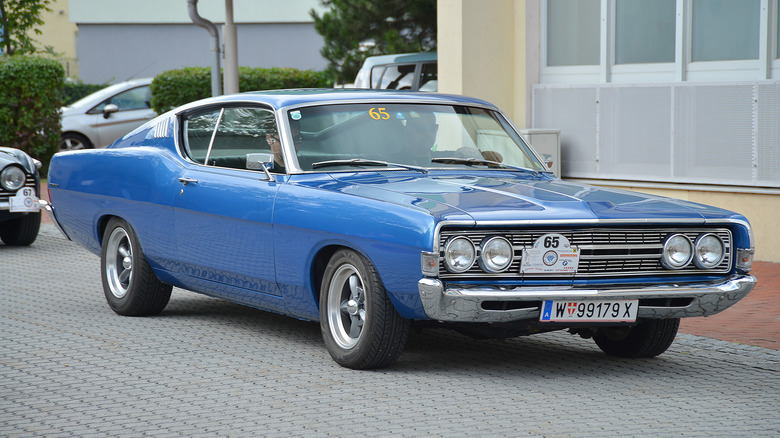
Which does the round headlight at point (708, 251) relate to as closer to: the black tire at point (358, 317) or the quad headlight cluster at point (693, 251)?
the quad headlight cluster at point (693, 251)

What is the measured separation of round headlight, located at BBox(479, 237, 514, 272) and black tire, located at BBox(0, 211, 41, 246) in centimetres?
816

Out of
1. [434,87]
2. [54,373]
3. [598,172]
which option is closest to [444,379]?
[54,373]

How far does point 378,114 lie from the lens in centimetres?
698

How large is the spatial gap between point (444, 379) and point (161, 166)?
2825 mm

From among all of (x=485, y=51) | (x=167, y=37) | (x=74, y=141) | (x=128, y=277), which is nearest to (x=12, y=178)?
(x=128, y=277)

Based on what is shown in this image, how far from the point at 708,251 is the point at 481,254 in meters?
1.33

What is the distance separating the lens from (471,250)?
5582 millimetres

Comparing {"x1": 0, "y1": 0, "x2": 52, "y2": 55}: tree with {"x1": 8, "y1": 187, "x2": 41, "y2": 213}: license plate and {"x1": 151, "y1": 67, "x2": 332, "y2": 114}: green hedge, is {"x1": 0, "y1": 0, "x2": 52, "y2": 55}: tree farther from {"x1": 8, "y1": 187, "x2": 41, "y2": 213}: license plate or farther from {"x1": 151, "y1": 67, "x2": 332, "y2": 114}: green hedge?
{"x1": 8, "y1": 187, "x2": 41, "y2": 213}: license plate

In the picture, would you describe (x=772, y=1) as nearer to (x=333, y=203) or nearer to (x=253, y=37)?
(x=333, y=203)

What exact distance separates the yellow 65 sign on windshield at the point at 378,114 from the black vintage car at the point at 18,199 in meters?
5.83

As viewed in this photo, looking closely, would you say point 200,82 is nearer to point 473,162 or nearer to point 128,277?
point 128,277

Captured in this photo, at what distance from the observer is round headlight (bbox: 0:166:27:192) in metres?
12.0

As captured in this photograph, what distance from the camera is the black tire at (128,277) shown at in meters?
7.91

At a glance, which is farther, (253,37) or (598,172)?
(253,37)
